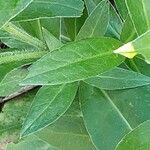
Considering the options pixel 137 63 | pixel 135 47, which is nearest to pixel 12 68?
pixel 137 63

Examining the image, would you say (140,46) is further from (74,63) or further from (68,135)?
(68,135)

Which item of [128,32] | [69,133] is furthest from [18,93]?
[128,32]

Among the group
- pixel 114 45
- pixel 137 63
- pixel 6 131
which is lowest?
pixel 6 131

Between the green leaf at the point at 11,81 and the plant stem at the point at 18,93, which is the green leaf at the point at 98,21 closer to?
the green leaf at the point at 11,81

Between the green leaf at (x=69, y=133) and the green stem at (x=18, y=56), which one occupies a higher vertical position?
the green stem at (x=18, y=56)

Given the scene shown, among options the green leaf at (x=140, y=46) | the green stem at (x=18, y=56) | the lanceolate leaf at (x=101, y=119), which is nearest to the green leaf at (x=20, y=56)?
the green stem at (x=18, y=56)

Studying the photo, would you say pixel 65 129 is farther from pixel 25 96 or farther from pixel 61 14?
pixel 61 14
